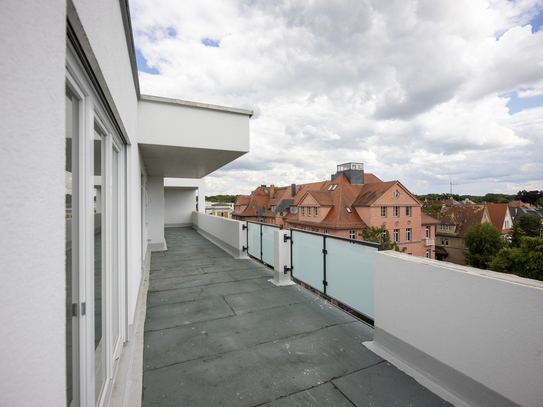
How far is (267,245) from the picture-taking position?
7.12 metres

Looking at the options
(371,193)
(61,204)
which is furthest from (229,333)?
(371,193)

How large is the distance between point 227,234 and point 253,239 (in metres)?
2.09

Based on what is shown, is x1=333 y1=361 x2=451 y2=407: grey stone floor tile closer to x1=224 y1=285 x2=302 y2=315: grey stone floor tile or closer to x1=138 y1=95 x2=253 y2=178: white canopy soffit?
x1=224 y1=285 x2=302 y2=315: grey stone floor tile

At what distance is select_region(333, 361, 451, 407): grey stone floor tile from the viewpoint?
238cm

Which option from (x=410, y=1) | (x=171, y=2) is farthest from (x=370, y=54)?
(x=171, y=2)

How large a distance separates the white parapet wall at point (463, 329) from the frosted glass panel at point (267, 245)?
3.94 meters

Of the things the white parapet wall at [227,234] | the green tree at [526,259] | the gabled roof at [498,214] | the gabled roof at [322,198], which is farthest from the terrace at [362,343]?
the gabled roof at [498,214]

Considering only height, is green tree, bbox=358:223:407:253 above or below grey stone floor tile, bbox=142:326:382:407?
below

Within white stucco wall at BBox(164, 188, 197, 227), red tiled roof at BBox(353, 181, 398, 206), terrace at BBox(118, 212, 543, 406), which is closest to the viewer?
terrace at BBox(118, 212, 543, 406)

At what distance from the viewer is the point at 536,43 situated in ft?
83.2

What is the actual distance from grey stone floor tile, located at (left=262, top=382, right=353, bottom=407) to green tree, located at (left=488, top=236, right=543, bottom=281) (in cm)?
3045

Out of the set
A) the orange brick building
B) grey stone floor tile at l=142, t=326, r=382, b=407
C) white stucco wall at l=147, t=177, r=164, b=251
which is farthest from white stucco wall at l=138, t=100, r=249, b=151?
the orange brick building

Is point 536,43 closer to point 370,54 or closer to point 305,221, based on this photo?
point 370,54

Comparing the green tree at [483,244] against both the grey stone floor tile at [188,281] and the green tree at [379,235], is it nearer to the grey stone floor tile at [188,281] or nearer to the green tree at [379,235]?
the green tree at [379,235]
